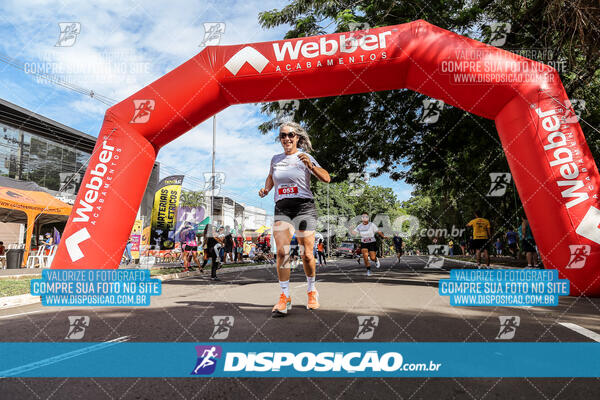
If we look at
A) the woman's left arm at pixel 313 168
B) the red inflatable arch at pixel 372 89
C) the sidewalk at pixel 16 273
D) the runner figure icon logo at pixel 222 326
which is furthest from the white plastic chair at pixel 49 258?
the woman's left arm at pixel 313 168

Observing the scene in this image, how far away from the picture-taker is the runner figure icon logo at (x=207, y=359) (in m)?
Result: 2.18

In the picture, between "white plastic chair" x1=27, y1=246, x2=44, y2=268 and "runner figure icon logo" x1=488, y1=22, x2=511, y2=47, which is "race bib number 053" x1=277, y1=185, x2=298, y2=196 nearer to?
"runner figure icon logo" x1=488, y1=22, x2=511, y2=47

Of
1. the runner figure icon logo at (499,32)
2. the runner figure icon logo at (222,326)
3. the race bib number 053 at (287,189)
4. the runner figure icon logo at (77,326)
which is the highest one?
the runner figure icon logo at (499,32)

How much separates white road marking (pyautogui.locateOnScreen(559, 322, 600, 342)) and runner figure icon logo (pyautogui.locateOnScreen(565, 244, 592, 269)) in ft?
7.45

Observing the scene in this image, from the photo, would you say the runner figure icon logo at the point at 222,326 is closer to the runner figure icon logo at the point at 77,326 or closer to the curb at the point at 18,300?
the runner figure icon logo at the point at 77,326

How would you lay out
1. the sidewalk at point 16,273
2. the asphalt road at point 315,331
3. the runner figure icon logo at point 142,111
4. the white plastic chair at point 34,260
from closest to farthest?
the asphalt road at point 315,331, the runner figure icon logo at point 142,111, the sidewalk at point 16,273, the white plastic chair at point 34,260

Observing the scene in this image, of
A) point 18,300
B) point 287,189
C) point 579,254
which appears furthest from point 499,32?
point 18,300

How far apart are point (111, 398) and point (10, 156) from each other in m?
29.5

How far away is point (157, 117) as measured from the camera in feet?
20.8

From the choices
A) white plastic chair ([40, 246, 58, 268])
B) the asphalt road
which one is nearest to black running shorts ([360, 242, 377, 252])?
the asphalt road

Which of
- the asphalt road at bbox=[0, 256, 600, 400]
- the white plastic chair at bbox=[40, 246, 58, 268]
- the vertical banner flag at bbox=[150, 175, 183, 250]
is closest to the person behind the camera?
the asphalt road at bbox=[0, 256, 600, 400]

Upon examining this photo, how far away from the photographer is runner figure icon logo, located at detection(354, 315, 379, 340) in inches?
113

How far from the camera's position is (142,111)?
633cm

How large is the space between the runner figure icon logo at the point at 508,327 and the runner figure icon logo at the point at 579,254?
91.4 inches
